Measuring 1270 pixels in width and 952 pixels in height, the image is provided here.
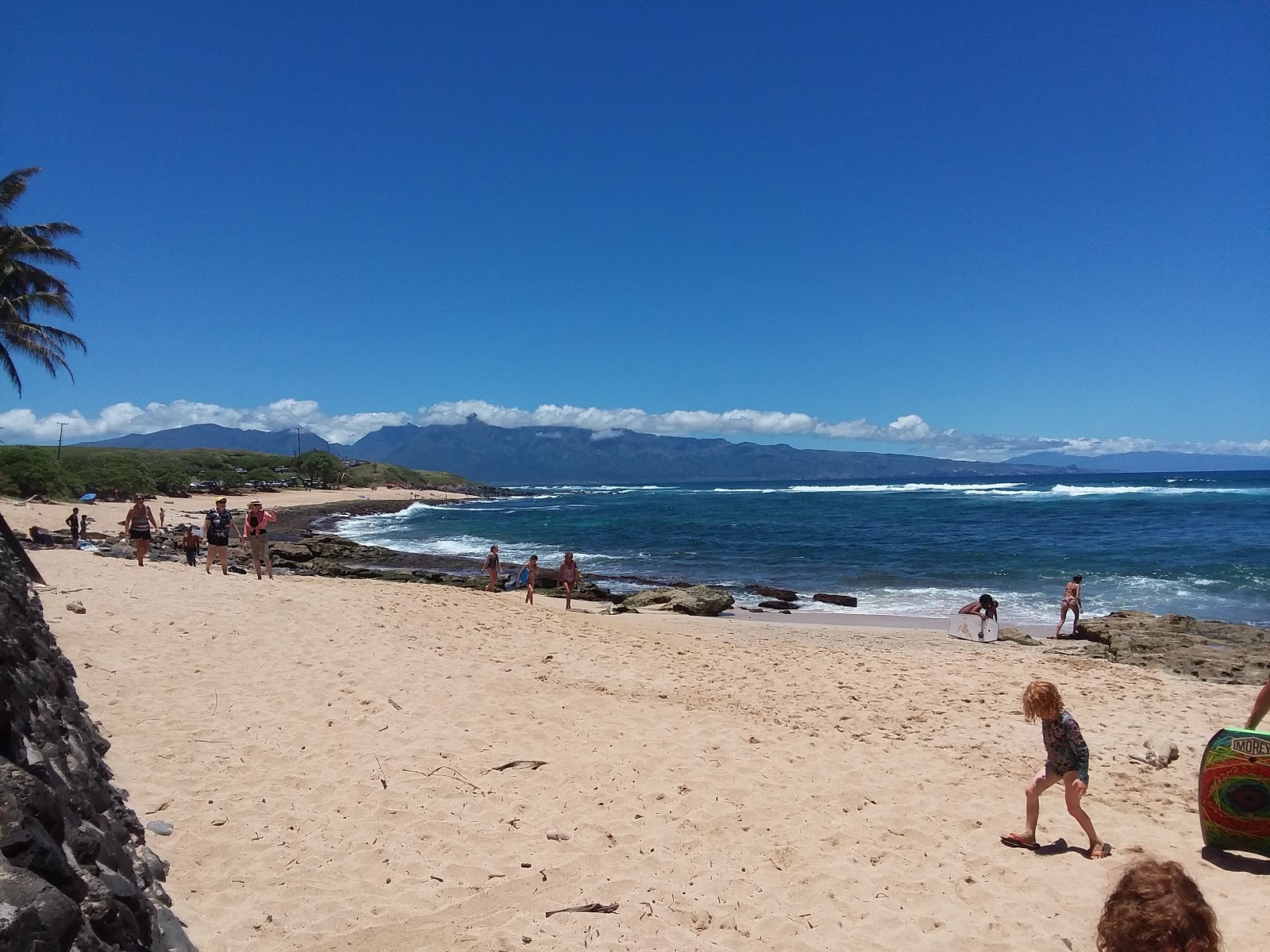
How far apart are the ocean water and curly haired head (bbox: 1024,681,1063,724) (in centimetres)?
1416

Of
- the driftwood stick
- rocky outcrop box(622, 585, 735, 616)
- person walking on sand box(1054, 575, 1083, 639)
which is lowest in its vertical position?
rocky outcrop box(622, 585, 735, 616)

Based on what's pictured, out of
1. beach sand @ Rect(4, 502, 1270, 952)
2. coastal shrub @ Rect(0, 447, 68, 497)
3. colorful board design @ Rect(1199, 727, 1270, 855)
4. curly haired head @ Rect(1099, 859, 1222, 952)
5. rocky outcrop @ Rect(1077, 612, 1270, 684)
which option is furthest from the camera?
coastal shrub @ Rect(0, 447, 68, 497)

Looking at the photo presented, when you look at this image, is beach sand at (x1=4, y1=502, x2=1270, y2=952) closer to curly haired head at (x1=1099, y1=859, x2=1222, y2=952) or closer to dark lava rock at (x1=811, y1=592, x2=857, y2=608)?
curly haired head at (x1=1099, y1=859, x2=1222, y2=952)

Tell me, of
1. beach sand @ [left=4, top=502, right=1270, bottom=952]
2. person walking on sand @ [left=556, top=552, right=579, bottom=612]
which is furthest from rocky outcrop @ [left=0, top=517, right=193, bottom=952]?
person walking on sand @ [left=556, top=552, right=579, bottom=612]

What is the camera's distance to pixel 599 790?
5.81 meters

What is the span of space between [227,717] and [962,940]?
6.35 m

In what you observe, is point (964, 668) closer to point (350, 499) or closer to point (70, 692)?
point (70, 692)

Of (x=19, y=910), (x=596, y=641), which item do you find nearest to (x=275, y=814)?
(x=19, y=910)

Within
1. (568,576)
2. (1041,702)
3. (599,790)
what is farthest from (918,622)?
(599,790)

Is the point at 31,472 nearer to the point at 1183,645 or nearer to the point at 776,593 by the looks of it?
the point at 776,593

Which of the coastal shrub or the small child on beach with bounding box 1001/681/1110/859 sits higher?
the coastal shrub

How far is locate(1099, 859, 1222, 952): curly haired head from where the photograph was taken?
66.1 inches

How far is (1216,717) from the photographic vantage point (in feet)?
28.1

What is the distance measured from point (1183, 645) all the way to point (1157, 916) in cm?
1526
